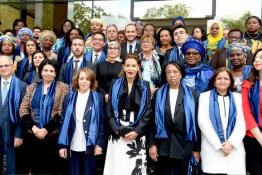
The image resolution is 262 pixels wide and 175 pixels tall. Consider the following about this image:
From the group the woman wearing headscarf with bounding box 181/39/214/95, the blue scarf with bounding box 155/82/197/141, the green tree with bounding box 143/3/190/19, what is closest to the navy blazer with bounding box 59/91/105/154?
the blue scarf with bounding box 155/82/197/141

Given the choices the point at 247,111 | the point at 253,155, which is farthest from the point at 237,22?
the point at 253,155

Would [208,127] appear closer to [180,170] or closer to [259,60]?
[180,170]

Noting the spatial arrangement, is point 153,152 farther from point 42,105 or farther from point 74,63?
point 74,63

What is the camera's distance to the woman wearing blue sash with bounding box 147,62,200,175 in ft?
14.4

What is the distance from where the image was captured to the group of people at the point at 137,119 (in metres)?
4.34

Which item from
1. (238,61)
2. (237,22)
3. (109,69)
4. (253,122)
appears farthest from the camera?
(237,22)

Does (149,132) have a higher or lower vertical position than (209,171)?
higher

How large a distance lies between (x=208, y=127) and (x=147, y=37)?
203 centimetres

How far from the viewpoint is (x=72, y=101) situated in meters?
4.70

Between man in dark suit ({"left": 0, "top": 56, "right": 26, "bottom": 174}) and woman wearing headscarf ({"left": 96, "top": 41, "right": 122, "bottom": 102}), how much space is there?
1.14 m

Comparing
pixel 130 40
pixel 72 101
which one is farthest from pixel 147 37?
pixel 72 101

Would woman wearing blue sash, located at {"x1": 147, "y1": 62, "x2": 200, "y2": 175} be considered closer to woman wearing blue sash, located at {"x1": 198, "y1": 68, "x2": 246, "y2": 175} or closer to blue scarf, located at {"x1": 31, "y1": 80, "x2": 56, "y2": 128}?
woman wearing blue sash, located at {"x1": 198, "y1": 68, "x2": 246, "y2": 175}

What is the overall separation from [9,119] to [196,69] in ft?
8.70

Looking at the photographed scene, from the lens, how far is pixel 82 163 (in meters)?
4.71
